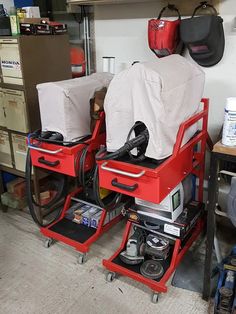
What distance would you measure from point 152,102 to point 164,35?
778 mm

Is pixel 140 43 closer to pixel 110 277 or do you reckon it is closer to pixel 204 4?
pixel 204 4

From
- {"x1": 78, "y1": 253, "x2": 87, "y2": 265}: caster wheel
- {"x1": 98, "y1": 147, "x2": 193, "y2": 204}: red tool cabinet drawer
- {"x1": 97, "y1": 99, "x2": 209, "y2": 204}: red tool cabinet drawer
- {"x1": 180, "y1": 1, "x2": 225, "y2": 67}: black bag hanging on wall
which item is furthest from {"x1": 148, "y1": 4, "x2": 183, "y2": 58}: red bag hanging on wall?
{"x1": 78, "y1": 253, "x2": 87, "y2": 265}: caster wheel

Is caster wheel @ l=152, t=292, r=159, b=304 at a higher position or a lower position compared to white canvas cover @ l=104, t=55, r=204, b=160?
lower

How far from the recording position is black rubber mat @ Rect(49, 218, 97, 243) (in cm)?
206

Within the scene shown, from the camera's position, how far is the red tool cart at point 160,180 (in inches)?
56.6

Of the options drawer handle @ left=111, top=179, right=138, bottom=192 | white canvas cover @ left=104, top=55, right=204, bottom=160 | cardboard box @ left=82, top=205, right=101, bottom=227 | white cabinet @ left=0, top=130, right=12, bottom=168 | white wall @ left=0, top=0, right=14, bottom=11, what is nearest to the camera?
white canvas cover @ left=104, top=55, right=204, bottom=160

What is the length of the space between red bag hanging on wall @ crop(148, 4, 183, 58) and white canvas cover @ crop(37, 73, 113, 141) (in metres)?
0.47

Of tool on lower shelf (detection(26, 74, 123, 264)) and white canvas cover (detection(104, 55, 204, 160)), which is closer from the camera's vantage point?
white canvas cover (detection(104, 55, 204, 160))

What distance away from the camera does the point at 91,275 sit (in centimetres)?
190

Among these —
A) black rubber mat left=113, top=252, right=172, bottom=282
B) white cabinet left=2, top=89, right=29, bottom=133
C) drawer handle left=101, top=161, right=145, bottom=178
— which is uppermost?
white cabinet left=2, top=89, right=29, bottom=133

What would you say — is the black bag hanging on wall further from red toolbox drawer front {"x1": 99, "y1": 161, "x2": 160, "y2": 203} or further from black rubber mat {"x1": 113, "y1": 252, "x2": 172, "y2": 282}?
black rubber mat {"x1": 113, "y1": 252, "x2": 172, "y2": 282}

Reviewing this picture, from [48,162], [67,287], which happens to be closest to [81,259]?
[67,287]

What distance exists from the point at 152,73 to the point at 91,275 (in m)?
1.23

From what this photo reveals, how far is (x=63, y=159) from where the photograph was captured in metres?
1.81
